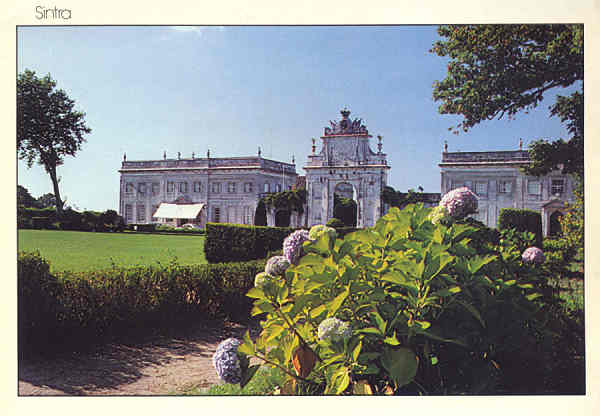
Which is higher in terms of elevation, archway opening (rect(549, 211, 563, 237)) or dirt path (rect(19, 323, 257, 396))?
archway opening (rect(549, 211, 563, 237))

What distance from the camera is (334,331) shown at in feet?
6.40

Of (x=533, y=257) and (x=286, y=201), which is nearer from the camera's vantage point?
(x=533, y=257)

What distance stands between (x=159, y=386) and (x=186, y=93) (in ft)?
7.94

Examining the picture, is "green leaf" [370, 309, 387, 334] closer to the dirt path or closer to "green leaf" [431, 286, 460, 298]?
"green leaf" [431, 286, 460, 298]

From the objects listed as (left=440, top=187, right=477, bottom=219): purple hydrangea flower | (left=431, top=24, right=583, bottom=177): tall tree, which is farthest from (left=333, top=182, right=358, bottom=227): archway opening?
(left=440, top=187, right=477, bottom=219): purple hydrangea flower

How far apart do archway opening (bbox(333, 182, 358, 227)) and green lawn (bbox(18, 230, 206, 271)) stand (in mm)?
1417

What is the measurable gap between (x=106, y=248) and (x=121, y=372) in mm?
1352

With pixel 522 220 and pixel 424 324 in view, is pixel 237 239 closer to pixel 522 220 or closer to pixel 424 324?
pixel 522 220

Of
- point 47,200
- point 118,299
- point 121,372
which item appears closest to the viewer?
point 121,372

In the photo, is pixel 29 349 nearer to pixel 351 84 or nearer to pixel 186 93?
pixel 186 93

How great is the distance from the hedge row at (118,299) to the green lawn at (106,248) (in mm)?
213

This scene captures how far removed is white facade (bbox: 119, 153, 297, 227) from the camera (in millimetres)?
4238

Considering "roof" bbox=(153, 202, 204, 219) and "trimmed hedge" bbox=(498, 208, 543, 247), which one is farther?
"roof" bbox=(153, 202, 204, 219)

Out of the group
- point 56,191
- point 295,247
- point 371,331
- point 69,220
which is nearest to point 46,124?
point 56,191
